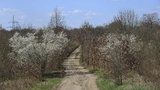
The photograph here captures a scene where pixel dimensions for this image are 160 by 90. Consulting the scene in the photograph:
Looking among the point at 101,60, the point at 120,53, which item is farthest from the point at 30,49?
the point at 120,53

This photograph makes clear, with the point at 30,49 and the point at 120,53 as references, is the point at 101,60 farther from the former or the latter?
the point at 120,53

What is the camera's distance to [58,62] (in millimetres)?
59875

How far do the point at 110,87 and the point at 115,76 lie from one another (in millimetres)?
1463

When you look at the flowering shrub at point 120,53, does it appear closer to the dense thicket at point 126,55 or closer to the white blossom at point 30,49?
the dense thicket at point 126,55

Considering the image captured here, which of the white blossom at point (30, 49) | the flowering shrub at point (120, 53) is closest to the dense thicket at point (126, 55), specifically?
the flowering shrub at point (120, 53)

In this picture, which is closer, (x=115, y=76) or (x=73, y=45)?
(x=115, y=76)

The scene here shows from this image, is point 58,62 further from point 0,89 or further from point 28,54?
point 0,89

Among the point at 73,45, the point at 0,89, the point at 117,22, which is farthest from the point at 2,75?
the point at 73,45

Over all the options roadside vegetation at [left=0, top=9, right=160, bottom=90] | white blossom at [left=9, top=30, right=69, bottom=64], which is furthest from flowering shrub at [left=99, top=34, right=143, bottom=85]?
white blossom at [left=9, top=30, right=69, bottom=64]

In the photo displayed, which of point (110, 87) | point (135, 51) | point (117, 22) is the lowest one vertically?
point (110, 87)

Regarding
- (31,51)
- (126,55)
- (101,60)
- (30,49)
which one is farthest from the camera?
(101,60)

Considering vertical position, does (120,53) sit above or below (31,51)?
below

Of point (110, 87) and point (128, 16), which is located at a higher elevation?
point (128, 16)

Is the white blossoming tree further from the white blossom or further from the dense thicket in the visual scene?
the dense thicket
